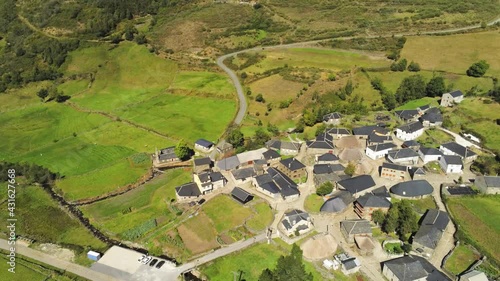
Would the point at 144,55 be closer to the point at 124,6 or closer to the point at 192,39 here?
the point at 192,39

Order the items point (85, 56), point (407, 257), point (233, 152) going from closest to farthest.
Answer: point (407, 257) < point (233, 152) < point (85, 56)

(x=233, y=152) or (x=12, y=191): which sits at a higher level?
(x=233, y=152)

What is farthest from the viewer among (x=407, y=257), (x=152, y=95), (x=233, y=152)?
(x=152, y=95)

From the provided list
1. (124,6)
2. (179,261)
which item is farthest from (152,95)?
(179,261)

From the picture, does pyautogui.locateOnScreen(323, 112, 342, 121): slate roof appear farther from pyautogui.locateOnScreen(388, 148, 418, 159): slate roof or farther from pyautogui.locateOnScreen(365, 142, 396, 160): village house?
pyautogui.locateOnScreen(388, 148, 418, 159): slate roof

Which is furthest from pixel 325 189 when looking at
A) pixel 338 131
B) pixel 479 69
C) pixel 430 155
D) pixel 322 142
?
pixel 479 69

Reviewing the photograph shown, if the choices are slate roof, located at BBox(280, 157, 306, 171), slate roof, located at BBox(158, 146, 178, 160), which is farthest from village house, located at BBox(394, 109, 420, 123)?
slate roof, located at BBox(158, 146, 178, 160)

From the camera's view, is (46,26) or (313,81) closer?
(313,81)
